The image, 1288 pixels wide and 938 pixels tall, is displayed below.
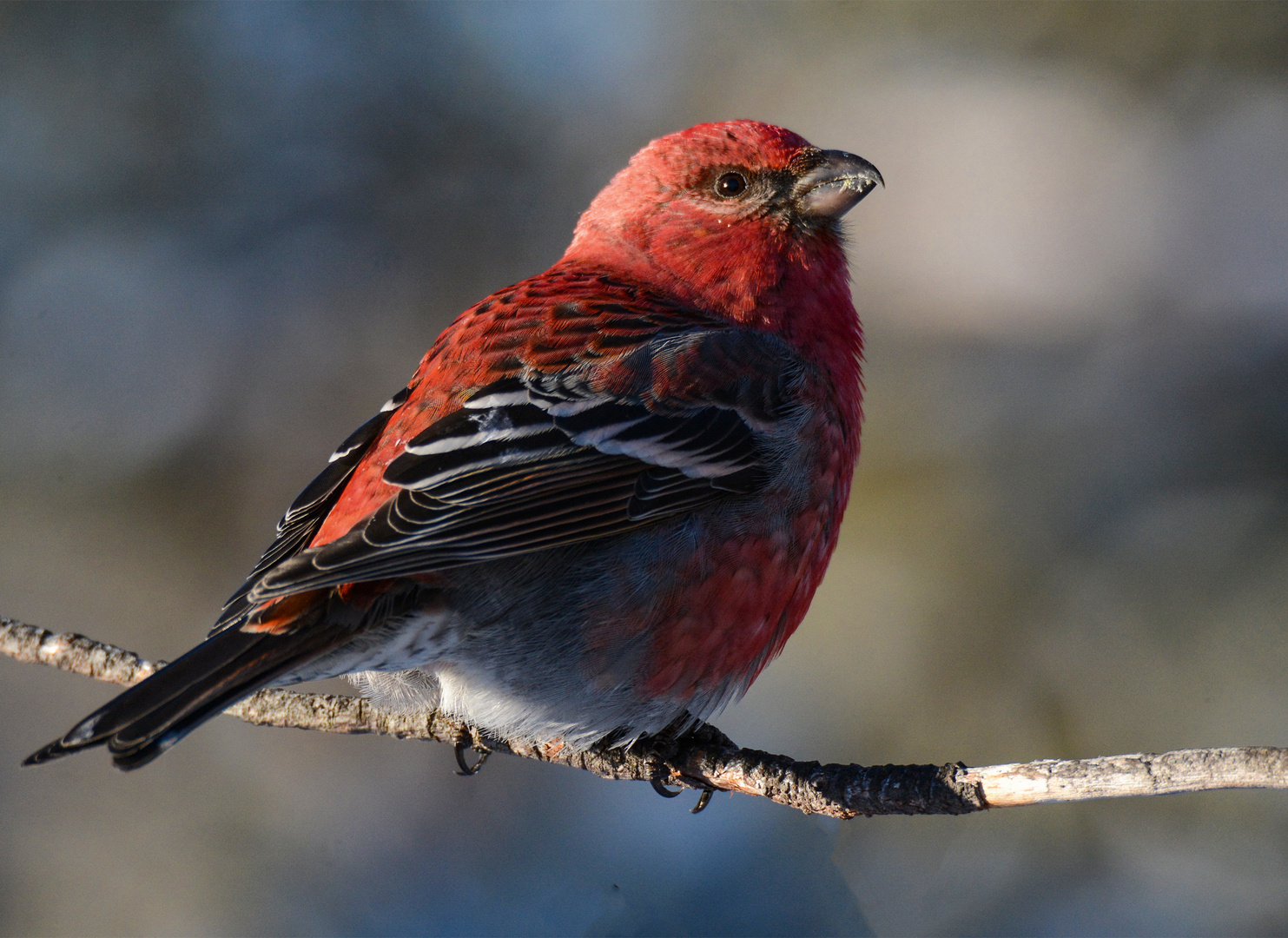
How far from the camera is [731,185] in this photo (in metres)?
3.17

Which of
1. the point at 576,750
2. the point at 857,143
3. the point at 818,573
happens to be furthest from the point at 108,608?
the point at 857,143

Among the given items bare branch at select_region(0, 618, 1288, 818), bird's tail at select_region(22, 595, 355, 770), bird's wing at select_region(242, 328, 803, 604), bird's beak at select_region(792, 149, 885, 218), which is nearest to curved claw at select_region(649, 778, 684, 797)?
bare branch at select_region(0, 618, 1288, 818)

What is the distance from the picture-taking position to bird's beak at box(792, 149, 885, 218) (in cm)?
303

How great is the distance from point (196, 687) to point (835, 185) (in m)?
2.21

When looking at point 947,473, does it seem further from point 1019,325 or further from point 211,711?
point 211,711

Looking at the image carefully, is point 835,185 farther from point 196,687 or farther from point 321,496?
point 196,687

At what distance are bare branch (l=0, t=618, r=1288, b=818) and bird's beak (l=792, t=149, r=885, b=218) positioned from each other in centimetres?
157

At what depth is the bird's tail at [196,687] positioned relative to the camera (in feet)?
5.99

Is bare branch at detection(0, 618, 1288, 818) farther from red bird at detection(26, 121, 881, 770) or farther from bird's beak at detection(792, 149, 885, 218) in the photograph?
bird's beak at detection(792, 149, 885, 218)

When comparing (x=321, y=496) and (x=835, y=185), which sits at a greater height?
(x=835, y=185)

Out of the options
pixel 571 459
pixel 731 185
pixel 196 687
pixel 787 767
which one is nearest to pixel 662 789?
pixel 787 767

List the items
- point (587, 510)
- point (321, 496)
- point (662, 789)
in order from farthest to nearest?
point (662, 789) < point (321, 496) < point (587, 510)

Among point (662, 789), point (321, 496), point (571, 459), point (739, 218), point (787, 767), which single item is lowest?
point (662, 789)

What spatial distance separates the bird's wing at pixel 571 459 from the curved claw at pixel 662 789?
0.80 metres
